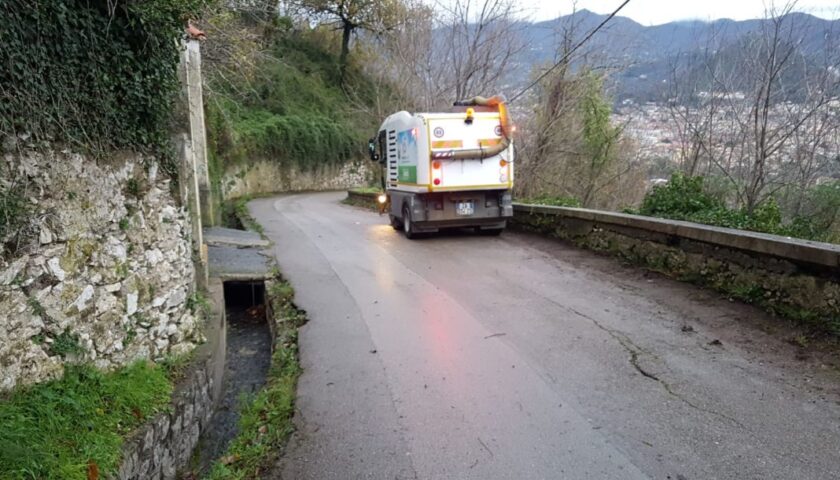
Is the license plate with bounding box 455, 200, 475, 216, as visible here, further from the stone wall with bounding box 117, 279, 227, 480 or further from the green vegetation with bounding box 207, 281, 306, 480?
the stone wall with bounding box 117, 279, 227, 480

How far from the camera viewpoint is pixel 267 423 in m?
3.86

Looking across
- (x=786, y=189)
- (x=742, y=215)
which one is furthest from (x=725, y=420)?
(x=786, y=189)

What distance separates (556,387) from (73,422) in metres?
3.31

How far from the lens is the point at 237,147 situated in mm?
29938

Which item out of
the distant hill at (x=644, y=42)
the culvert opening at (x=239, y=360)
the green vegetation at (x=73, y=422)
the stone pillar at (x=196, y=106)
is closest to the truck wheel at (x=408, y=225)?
the culvert opening at (x=239, y=360)

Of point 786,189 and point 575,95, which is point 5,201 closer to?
point 786,189

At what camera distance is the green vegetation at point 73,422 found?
2.55 m

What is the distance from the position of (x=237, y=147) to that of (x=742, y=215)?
92.4ft

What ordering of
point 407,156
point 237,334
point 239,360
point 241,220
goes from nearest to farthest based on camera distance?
1. point 239,360
2. point 237,334
3. point 407,156
4. point 241,220

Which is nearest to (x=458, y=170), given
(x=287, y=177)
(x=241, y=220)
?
(x=241, y=220)

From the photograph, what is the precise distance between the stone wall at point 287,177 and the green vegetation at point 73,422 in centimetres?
2532

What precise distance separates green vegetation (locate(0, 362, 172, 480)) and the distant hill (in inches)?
455

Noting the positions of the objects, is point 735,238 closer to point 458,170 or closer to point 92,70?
point 458,170

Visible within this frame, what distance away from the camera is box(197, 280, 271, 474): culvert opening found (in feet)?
14.3
